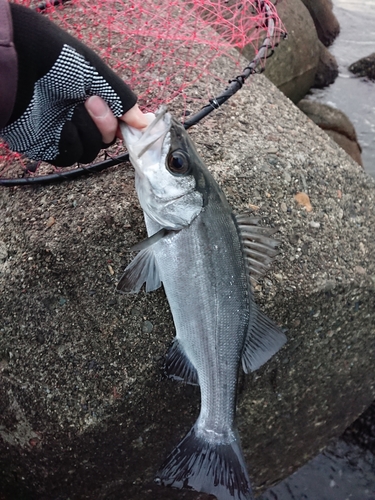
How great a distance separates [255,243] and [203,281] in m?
0.33

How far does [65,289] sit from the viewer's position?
2840mm

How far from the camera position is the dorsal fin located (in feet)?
7.98

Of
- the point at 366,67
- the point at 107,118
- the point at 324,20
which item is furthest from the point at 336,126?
the point at 107,118

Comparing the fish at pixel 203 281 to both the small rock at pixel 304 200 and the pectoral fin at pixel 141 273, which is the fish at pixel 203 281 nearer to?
the pectoral fin at pixel 141 273

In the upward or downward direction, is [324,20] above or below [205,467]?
below

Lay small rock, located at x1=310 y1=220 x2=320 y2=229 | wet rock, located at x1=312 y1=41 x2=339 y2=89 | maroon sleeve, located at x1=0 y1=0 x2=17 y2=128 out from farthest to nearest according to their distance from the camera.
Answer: wet rock, located at x1=312 y1=41 x2=339 y2=89, small rock, located at x1=310 y1=220 x2=320 y2=229, maroon sleeve, located at x1=0 y1=0 x2=17 y2=128

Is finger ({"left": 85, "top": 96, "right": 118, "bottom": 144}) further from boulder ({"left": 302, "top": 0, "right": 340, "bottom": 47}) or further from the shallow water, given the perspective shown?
boulder ({"left": 302, "top": 0, "right": 340, "bottom": 47})

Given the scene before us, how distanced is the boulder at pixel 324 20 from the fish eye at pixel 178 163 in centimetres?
895

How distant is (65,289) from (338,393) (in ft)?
6.52

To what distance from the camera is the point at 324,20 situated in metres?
10.6

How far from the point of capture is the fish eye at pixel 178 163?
7.63ft

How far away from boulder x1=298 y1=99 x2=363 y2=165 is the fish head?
509cm

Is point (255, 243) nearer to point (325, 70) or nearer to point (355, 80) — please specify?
point (325, 70)

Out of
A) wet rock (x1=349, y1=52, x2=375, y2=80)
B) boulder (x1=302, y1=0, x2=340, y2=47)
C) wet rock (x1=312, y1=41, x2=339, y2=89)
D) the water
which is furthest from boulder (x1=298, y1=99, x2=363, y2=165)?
boulder (x1=302, y1=0, x2=340, y2=47)
